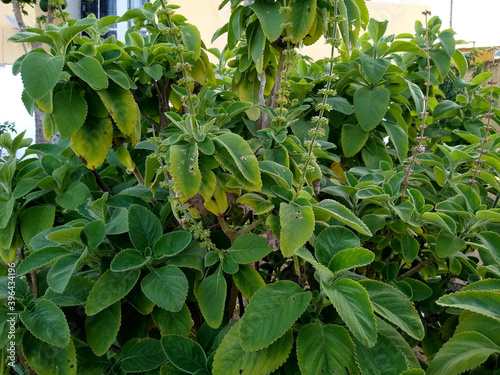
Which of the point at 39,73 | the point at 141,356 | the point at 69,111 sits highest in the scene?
the point at 39,73

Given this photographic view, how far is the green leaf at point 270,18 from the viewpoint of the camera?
100 cm

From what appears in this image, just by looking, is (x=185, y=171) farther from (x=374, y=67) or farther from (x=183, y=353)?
(x=374, y=67)

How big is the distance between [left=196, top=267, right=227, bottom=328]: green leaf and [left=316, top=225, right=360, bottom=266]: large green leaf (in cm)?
20

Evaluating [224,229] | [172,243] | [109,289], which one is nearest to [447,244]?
[224,229]

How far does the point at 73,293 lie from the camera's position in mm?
868

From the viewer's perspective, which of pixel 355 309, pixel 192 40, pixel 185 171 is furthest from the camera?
pixel 192 40

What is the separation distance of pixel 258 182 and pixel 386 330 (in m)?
0.37

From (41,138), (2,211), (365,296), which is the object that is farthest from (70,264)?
(41,138)

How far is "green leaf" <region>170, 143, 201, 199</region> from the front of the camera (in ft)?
2.53

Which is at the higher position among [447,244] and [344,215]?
[344,215]

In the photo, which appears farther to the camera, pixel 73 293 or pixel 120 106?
pixel 120 106

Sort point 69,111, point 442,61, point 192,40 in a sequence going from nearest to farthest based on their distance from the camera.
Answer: point 69,111, point 192,40, point 442,61

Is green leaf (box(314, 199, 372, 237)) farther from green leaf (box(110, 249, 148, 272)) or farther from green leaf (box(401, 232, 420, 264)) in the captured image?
green leaf (box(110, 249, 148, 272))

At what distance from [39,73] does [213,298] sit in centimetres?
60
